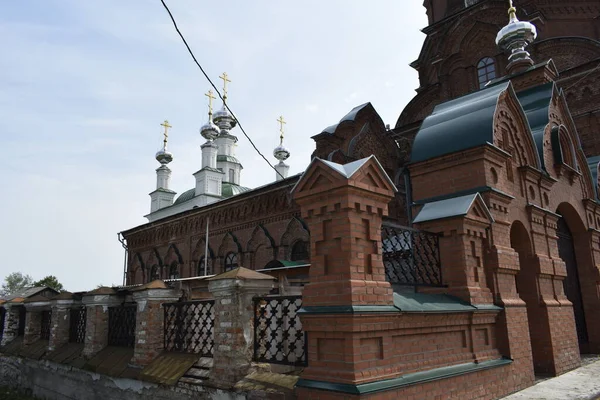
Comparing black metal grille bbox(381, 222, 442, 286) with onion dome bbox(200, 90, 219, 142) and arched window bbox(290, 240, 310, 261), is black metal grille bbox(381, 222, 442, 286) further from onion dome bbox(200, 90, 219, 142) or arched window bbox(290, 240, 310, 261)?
onion dome bbox(200, 90, 219, 142)

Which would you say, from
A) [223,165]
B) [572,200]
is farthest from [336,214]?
[223,165]

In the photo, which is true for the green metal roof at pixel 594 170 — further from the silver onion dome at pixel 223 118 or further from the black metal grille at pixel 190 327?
the silver onion dome at pixel 223 118

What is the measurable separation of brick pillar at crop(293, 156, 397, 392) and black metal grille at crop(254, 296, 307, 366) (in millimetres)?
581

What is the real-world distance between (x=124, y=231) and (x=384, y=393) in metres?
26.3

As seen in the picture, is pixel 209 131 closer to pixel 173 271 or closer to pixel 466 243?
pixel 173 271

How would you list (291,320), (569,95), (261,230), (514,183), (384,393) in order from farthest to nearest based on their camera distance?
(261,230) → (569,95) → (514,183) → (291,320) → (384,393)

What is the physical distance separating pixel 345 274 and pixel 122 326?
4.54 m

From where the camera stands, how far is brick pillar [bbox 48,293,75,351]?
8219 mm

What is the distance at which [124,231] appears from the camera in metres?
27.8

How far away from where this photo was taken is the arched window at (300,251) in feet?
54.5

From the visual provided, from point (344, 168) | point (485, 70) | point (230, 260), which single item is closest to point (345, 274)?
point (344, 168)

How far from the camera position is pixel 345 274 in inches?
154

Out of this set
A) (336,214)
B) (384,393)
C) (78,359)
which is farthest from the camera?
(78,359)

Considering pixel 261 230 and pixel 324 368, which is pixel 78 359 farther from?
pixel 261 230
